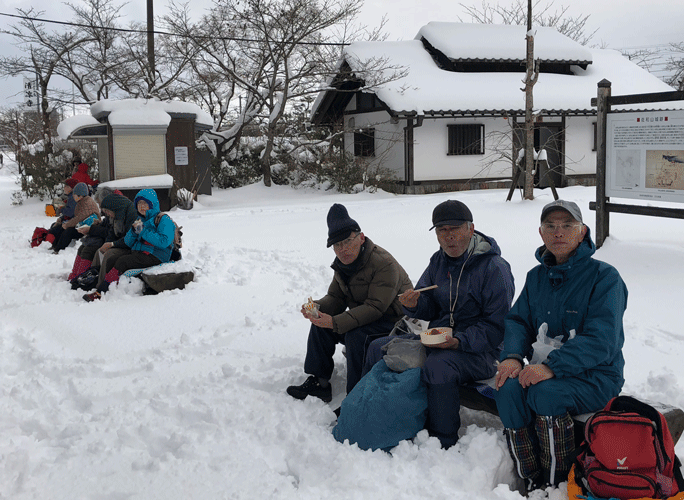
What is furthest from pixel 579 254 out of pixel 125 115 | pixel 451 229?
pixel 125 115

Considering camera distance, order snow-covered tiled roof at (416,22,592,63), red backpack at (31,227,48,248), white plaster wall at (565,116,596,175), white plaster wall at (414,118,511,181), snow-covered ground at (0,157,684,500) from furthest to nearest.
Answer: white plaster wall at (565,116,596,175), snow-covered tiled roof at (416,22,592,63), white plaster wall at (414,118,511,181), red backpack at (31,227,48,248), snow-covered ground at (0,157,684,500)

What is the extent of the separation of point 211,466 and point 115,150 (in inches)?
561

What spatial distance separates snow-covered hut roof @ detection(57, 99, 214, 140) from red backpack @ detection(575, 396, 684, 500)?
1523 cm

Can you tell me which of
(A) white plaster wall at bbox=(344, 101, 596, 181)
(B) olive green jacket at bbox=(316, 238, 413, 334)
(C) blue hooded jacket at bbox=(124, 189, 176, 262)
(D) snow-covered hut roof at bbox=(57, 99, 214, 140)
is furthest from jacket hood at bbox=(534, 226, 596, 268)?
(A) white plaster wall at bbox=(344, 101, 596, 181)

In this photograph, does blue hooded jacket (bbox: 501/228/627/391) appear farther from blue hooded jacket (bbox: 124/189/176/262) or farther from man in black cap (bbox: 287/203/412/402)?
blue hooded jacket (bbox: 124/189/176/262)

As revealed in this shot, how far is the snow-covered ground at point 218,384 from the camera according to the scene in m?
3.14

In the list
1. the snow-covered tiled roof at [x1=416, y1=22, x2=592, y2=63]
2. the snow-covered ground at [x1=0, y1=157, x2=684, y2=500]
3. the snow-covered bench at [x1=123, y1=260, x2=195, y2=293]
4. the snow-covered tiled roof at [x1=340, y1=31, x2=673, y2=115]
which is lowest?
the snow-covered ground at [x1=0, y1=157, x2=684, y2=500]

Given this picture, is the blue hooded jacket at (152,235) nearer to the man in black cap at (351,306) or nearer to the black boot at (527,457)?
the man in black cap at (351,306)

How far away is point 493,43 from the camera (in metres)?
22.0

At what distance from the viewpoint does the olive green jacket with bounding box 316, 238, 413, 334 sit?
13.6ft

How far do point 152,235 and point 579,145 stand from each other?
18007 mm

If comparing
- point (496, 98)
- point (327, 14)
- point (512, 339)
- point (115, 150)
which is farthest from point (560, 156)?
point (512, 339)

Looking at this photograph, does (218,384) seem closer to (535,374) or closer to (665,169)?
(535,374)

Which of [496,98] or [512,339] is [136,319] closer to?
[512,339]
